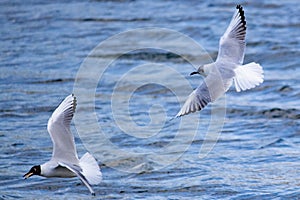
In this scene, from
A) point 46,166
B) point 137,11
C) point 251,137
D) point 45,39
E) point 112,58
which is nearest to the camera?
point 46,166

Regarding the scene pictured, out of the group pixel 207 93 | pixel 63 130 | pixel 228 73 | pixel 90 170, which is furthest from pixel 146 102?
pixel 90 170

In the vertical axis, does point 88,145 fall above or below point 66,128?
below

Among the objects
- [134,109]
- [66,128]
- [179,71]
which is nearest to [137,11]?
[179,71]

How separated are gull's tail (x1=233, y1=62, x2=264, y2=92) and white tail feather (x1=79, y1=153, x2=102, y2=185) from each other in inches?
55.9

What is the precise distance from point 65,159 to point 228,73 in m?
1.71

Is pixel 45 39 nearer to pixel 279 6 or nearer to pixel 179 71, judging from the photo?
pixel 179 71

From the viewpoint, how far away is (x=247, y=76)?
8.88m

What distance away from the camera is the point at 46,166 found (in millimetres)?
8305

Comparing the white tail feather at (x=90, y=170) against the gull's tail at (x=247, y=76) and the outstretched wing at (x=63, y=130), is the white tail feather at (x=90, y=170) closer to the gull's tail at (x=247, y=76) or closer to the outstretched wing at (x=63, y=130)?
the outstretched wing at (x=63, y=130)

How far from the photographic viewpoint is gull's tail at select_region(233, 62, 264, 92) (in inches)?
343

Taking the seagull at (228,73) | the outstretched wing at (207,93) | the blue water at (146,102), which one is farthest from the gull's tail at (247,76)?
the blue water at (146,102)

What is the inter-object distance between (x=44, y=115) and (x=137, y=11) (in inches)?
189

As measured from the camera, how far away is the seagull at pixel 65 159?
811 cm

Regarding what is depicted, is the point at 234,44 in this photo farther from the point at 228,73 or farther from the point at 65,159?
the point at 65,159
